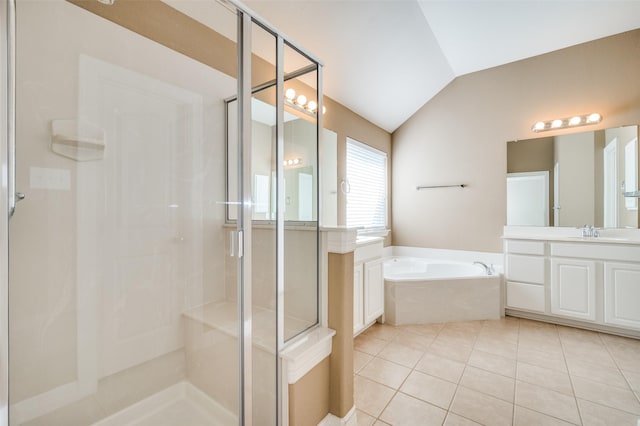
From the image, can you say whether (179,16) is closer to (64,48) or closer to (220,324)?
(64,48)

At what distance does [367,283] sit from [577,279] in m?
2.16

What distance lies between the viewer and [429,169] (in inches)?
160

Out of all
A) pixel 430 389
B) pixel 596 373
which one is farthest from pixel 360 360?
pixel 596 373

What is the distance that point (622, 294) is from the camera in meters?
2.58

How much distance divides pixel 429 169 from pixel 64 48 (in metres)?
3.93

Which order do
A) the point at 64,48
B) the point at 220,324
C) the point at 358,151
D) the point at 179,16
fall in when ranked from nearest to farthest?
the point at 64,48 < the point at 220,324 < the point at 179,16 < the point at 358,151

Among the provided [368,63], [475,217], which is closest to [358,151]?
[368,63]

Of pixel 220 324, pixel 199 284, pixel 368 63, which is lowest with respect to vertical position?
pixel 220 324

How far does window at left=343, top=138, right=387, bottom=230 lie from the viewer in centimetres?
356

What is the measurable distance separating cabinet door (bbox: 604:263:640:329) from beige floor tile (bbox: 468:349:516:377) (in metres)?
1.32

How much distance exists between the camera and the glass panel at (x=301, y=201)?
151cm

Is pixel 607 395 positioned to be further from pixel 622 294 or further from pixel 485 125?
pixel 485 125

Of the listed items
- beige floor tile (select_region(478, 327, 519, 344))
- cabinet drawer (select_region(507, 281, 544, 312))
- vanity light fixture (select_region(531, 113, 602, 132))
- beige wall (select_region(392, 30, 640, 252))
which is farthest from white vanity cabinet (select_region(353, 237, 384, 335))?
vanity light fixture (select_region(531, 113, 602, 132))

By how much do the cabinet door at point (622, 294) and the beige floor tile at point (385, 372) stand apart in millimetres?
2162
